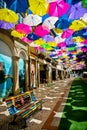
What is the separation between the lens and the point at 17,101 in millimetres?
7004

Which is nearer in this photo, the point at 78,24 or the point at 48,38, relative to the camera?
the point at 78,24

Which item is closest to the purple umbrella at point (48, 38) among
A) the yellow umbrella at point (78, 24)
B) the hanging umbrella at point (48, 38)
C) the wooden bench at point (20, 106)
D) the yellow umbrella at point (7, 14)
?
the hanging umbrella at point (48, 38)

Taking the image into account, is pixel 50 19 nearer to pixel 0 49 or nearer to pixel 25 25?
pixel 25 25

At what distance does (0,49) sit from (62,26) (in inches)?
206

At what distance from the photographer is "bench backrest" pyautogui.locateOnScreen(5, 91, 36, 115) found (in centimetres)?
631

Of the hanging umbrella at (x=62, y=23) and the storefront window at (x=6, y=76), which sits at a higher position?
the hanging umbrella at (x=62, y=23)

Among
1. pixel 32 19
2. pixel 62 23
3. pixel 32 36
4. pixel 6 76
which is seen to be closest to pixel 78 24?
pixel 62 23

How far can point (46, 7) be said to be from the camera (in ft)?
25.5

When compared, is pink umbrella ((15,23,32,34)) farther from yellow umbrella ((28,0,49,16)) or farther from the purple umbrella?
yellow umbrella ((28,0,49,16))

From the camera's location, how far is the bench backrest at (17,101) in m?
6.31

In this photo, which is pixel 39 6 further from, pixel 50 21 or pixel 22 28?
pixel 22 28

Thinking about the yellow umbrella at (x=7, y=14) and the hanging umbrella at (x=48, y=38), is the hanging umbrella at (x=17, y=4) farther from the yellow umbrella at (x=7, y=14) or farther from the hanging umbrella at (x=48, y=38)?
the hanging umbrella at (x=48, y=38)

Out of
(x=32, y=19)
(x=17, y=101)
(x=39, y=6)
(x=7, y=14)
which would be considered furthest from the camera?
(x=32, y=19)

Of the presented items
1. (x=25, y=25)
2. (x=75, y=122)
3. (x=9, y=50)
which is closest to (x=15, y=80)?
(x=9, y=50)
